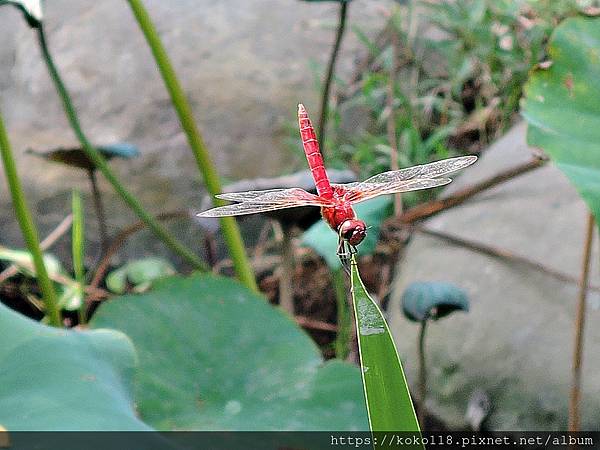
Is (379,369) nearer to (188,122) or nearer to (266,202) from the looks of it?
(266,202)

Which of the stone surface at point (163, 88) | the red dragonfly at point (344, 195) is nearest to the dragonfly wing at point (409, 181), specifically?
the red dragonfly at point (344, 195)

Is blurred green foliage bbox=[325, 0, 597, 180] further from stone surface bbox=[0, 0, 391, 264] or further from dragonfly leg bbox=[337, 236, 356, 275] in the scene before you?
dragonfly leg bbox=[337, 236, 356, 275]

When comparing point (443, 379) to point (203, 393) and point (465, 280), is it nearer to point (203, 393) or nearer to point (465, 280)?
point (465, 280)

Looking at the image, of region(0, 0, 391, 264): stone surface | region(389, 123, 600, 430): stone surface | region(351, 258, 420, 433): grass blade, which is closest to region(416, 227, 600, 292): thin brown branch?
region(389, 123, 600, 430): stone surface

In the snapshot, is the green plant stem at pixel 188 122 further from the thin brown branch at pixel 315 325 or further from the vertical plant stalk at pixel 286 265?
the thin brown branch at pixel 315 325

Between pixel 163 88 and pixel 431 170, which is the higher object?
pixel 431 170

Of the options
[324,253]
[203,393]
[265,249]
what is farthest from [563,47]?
[265,249]

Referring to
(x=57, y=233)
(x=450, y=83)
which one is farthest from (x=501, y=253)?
(x=57, y=233)
